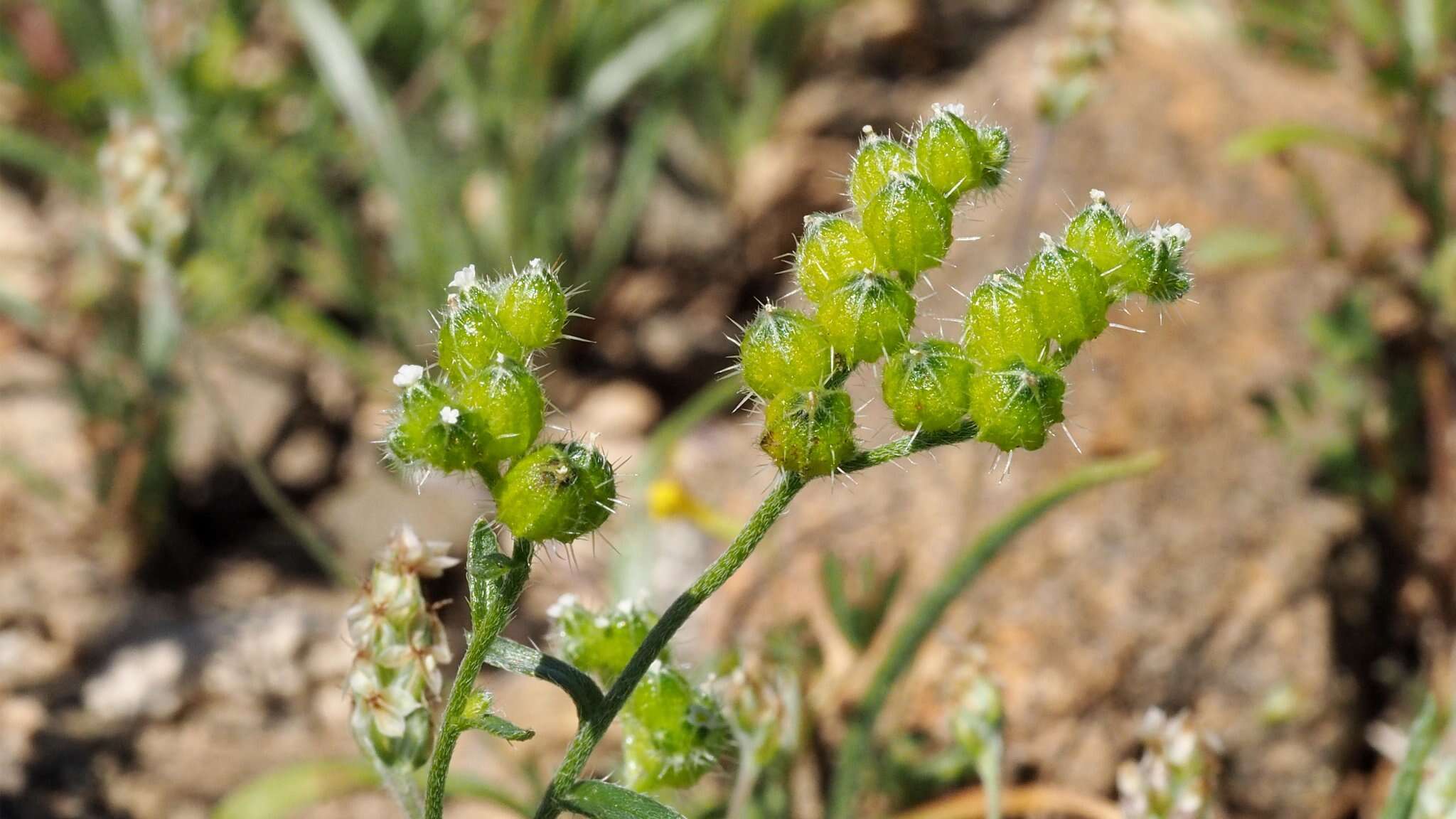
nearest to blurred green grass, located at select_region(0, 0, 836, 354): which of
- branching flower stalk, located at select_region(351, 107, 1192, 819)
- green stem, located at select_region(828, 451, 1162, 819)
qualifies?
green stem, located at select_region(828, 451, 1162, 819)

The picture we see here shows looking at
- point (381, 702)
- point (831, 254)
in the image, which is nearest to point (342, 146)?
point (381, 702)

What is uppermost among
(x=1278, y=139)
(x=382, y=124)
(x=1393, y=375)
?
(x=382, y=124)

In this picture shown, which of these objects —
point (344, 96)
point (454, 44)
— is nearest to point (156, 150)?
point (344, 96)

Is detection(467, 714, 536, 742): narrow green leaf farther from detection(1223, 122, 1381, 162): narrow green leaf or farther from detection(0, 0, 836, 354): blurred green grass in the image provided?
detection(0, 0, 836, 354): blurred green grass

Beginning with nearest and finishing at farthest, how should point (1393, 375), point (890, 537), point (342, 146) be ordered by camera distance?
point (890, 537) < point (1393, 375) < point (342, 146)

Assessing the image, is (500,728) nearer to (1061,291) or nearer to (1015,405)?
(1015,405)

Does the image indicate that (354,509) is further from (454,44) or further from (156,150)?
(454,44)
